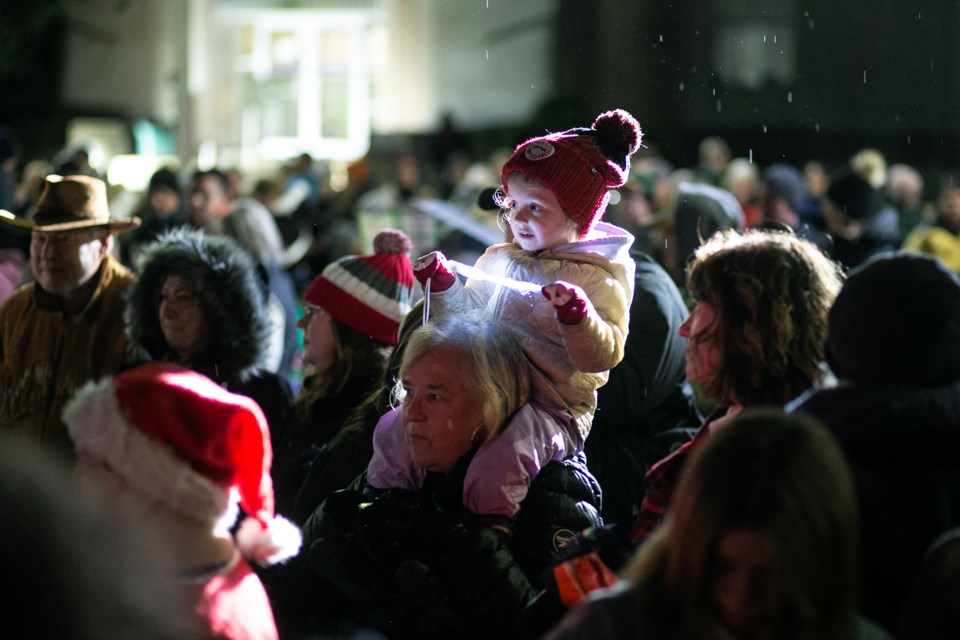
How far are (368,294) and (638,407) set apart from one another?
3.23ft

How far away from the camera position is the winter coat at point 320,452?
3693mm

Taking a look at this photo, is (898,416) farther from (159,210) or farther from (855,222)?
(159,210)

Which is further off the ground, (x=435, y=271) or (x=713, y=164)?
(x=435, y=271)

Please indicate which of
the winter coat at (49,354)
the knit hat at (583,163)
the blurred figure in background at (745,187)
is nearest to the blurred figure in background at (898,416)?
the knit hat at (583,163)

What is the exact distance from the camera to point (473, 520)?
3037mm

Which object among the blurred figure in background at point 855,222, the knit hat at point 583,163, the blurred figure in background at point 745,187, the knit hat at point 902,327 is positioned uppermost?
the knit hat at point 583,163

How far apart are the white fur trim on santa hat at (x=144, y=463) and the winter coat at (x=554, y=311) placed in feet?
3.26

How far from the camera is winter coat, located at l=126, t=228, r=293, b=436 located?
4.36 metres

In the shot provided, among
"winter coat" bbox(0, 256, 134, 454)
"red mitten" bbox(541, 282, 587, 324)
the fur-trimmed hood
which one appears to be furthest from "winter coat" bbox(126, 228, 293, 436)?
"red mitten" bbox(541, 282, 587, 324)

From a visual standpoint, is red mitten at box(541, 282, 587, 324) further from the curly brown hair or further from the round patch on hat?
the round patch on hat

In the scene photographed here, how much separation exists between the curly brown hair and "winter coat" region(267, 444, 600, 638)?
0.48m

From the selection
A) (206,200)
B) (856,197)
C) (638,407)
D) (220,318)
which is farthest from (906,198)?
(220,318)

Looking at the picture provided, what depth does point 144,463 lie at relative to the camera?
95.7 inches

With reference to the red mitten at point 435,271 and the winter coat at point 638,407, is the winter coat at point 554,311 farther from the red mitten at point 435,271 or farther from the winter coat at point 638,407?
the winter coat at point 638,407
